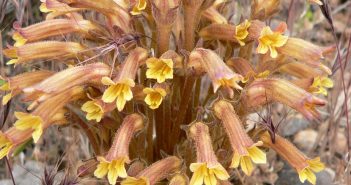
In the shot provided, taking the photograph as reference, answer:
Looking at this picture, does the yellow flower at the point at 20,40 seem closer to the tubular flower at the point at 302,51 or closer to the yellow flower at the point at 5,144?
the yellow flower at the point at 5,144

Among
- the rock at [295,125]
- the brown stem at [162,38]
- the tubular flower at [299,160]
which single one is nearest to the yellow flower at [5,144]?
the brown stem at [162,38]

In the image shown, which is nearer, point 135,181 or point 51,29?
point 135,181

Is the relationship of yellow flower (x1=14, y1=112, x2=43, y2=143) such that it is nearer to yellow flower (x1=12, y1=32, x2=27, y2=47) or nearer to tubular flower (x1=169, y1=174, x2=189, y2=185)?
yellow flower (x1=12, y1=32, x2=27, y2=47)

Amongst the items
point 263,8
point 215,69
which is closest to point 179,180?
point 215,69

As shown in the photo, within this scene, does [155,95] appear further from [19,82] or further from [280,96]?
[19,82]

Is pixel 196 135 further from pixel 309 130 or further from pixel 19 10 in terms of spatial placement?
pixel 309 130

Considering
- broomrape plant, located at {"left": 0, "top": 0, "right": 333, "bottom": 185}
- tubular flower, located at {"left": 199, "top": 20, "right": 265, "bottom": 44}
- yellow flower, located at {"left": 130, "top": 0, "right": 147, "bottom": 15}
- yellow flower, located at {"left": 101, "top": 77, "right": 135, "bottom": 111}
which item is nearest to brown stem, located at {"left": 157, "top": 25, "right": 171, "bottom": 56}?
broomrape plant, located at {"left": 0, "top": 0, "right": 333, "bottom": 185}

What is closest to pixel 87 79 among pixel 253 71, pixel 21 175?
pixel 253 71
